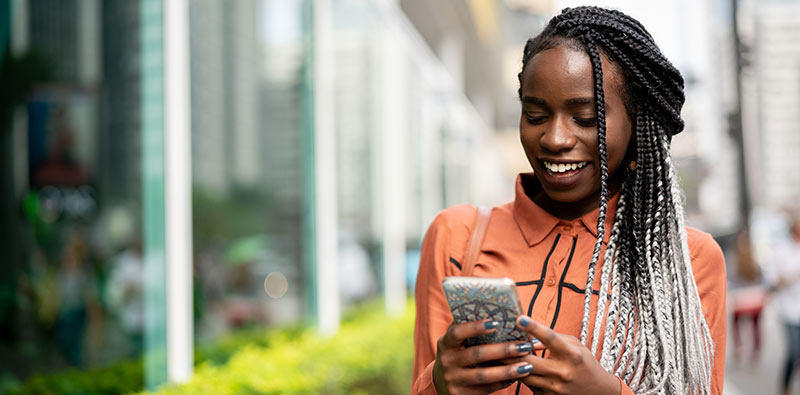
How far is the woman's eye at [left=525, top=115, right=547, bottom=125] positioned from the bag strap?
0.93ft

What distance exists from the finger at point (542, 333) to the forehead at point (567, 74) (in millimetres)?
500

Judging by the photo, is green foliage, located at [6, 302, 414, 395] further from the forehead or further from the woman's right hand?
the forehead

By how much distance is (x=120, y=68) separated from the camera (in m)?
6.62

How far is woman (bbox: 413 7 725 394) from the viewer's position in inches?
63.5

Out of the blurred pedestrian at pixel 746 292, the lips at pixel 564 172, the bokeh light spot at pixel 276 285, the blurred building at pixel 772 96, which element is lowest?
the blurred pedestrian at pixel 746 292

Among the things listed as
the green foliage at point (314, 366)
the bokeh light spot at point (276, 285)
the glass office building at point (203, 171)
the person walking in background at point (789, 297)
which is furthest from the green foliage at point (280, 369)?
the person walking in background at point (789, 297)

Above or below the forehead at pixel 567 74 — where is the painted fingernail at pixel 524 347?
below

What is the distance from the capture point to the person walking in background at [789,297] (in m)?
6.91

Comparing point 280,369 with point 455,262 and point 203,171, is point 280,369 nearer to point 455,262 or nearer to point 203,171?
point 203,171

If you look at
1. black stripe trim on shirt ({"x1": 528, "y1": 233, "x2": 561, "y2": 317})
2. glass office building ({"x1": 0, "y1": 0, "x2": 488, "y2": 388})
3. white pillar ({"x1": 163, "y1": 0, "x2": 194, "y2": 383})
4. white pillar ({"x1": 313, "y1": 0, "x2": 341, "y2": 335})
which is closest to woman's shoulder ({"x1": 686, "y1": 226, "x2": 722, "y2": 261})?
black stripe trim on shirt ({"x1": 528, "y1": 233, "x2": 561, "y2": 317})

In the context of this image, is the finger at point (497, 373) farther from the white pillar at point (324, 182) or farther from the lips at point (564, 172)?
the white pillar at point (324, 182)

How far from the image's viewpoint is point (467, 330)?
1.38 m

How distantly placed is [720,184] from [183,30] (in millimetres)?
29523

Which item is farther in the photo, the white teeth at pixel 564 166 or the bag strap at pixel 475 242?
the bag strap at pixel 475 242
